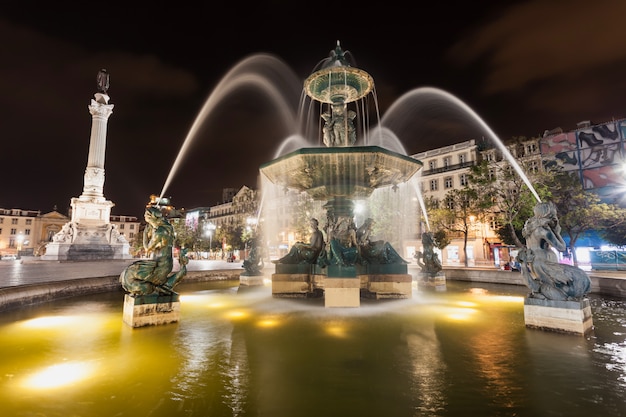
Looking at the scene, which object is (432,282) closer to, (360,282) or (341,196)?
(360,282)

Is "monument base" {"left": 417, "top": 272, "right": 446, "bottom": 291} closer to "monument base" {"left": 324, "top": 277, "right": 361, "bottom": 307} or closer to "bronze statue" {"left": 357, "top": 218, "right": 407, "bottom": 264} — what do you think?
"bronze statue" {"left": 357, "top": 218, "right": 407, "bottom": 264}

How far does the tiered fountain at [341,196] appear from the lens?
9.91 meters

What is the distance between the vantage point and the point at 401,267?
11.1 m

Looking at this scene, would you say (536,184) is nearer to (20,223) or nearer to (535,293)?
(535,293)

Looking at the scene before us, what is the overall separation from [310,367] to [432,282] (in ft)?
35.9

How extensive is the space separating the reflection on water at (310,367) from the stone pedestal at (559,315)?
0.85 feet

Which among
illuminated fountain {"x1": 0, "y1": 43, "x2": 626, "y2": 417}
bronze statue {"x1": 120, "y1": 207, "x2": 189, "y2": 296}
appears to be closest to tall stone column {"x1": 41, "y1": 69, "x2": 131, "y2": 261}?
illuminated fountain {"x1": 0, "y1": 43, "x2": 626, "y2": 417}

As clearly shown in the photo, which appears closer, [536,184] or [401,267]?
[401,267]

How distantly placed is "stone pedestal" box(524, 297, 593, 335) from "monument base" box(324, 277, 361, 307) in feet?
13.6

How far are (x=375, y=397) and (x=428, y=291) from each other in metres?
10.7

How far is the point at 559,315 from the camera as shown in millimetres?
6375

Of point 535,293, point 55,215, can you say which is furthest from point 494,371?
point 55,215

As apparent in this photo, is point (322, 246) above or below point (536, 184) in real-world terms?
below

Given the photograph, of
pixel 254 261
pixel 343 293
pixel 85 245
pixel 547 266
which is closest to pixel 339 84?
pixel 343 293
